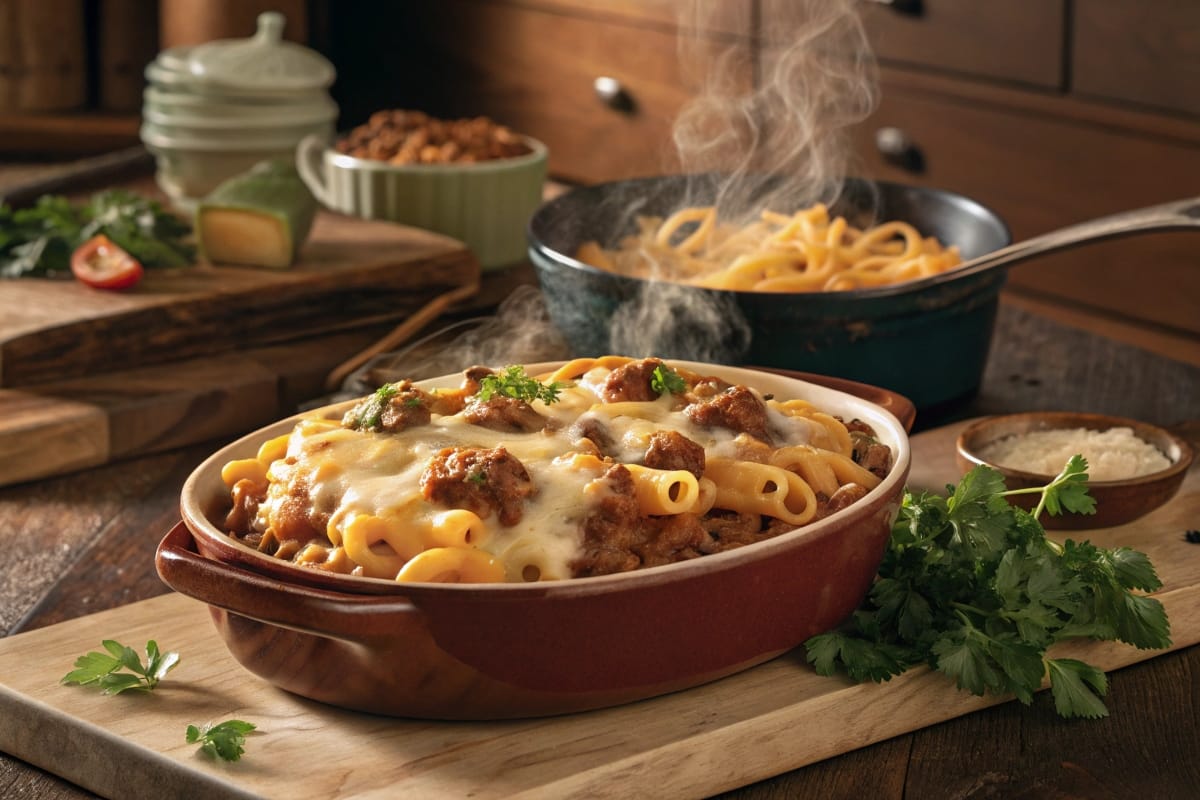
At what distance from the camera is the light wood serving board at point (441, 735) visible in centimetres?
132

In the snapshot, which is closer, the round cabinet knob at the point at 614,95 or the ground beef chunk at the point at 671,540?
the ground beef chunk at the point at 671,540

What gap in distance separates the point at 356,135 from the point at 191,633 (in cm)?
173

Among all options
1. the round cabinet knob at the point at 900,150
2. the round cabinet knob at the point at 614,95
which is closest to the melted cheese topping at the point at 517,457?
the round cabinet knob at the point at 900,150

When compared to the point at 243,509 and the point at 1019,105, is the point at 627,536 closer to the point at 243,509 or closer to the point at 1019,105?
the point at 243,509

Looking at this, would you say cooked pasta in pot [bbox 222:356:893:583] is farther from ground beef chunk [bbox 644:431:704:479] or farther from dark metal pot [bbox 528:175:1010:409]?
dark metal pot [bbox 528:175:1010:409]

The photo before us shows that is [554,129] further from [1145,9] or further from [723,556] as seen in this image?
[723,556]

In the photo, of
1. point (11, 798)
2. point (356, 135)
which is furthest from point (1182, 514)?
point (356, 135)

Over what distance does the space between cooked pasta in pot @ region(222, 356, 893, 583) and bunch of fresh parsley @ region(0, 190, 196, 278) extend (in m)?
1.26

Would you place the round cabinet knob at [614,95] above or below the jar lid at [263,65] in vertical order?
below

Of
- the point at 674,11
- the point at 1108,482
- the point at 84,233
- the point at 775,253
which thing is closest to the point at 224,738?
the point at 1108,482

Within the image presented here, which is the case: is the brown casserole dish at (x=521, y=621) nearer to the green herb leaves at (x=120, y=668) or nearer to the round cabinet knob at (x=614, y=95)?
the green herb leaves at (x=120, y=668)

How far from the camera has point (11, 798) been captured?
1.40 meters

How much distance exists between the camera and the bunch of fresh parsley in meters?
2.73

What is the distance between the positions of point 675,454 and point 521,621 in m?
0.24
